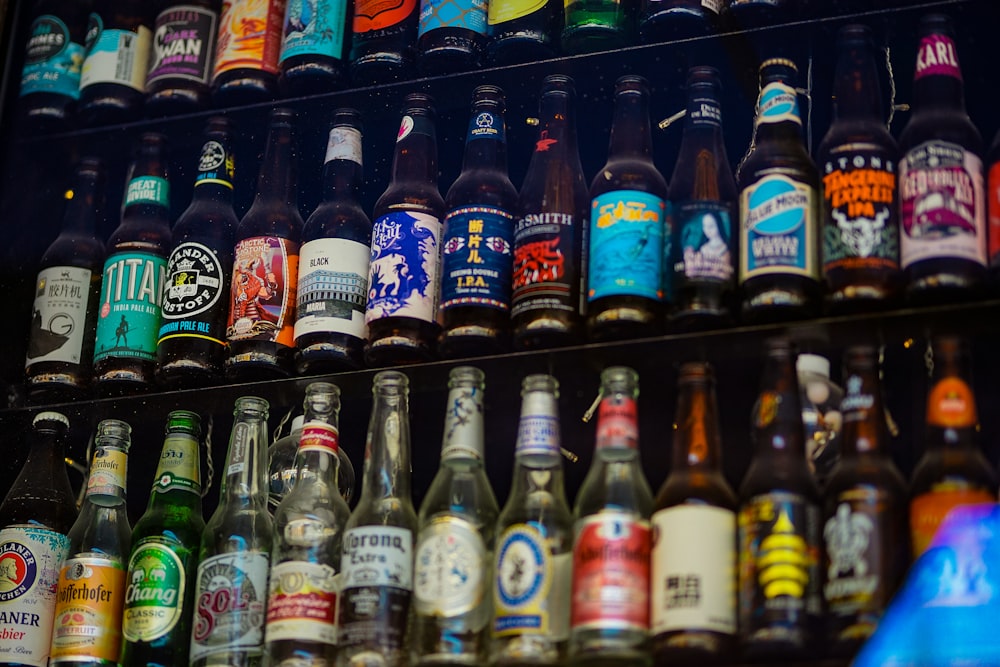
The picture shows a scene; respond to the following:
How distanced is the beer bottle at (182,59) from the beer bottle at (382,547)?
565mm

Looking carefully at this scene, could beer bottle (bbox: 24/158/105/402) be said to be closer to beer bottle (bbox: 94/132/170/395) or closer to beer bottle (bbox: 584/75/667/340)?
beer bottle (bbox: 94/132/170/395)

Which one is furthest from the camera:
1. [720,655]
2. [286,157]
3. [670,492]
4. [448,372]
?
[286,157]

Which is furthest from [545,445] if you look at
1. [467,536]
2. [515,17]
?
[515,17]

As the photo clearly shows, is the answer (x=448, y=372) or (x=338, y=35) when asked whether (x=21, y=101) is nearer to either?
(x=338, y=35)

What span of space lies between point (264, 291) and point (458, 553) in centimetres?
48

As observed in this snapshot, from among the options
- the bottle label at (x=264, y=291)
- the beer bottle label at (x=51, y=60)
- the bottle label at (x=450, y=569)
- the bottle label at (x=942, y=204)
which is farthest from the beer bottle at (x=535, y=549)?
the beer bottle label at (x=51, y=60)

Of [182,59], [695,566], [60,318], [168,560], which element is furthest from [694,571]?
[182,59]

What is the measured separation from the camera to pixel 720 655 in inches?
64.0

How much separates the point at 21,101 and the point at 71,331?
407mm

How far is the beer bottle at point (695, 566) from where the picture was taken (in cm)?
163

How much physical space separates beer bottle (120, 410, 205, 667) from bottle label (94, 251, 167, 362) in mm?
108

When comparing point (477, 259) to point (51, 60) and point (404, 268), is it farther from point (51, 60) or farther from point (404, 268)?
point (51, 60)

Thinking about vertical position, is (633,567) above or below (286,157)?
below

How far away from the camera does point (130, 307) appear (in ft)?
7.00
